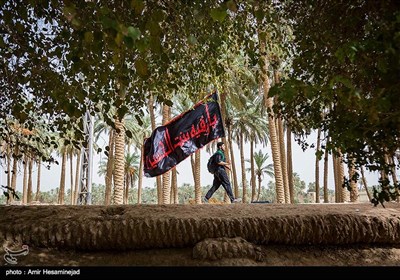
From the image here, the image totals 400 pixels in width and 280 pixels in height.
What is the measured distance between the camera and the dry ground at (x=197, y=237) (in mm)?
3848

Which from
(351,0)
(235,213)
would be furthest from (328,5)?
(235,213)

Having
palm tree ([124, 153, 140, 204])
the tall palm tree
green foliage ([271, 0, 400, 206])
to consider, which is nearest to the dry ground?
green foliage ([271, 0, 400, 206])

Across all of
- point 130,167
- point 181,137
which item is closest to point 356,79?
point 181,137

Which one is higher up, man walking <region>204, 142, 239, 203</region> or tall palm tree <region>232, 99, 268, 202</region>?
tall palm tree <region>232, 99, 268, 202</region>

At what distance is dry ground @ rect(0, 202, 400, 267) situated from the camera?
3.85 m

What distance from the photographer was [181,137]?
1023 cm

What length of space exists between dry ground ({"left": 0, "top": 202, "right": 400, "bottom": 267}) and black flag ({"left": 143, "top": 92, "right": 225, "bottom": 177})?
5.29 meters

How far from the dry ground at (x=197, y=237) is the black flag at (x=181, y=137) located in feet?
17.3

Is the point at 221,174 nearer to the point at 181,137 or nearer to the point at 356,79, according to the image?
the point at 181,137

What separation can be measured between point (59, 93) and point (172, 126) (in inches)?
285

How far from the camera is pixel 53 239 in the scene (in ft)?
12.8

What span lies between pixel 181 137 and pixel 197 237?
6.28 meters

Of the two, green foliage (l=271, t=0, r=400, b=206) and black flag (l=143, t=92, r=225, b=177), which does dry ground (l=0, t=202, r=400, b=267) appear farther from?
black flag (l=143, t=92, r=225, b=177)

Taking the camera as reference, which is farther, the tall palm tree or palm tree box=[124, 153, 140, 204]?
palm tree box=[124, 153, 140, 204]
